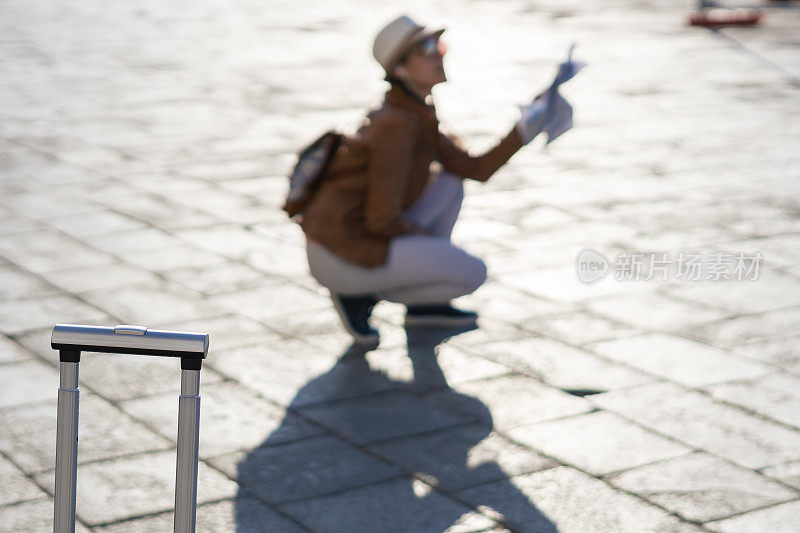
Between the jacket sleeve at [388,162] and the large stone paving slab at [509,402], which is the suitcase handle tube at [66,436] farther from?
the jacket sleeve at [388,162]

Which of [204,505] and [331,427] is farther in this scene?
[331,427]

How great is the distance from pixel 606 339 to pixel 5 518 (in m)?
2.64

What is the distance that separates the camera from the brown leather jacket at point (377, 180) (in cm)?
452

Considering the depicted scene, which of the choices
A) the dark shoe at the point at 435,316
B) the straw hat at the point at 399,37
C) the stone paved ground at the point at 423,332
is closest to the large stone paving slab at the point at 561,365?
the stone paved ground at the point at 423,332

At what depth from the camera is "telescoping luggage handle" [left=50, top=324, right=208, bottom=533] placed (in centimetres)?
229

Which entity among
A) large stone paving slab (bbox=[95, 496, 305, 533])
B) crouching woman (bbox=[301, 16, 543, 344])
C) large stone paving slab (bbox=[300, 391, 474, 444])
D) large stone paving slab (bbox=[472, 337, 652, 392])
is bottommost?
large stone paving slab (bbox=[95, 496, 305, 533])

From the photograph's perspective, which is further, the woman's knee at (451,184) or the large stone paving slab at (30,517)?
the woman's knee at (451,184)

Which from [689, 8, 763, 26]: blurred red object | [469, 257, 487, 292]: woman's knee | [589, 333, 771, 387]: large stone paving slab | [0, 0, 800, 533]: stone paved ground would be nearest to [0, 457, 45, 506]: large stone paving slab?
[0, 0, 800, 533]: stone paved ground

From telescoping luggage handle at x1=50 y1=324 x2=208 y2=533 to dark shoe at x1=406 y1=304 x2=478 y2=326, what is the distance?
2.80m

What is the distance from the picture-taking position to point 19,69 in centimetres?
1166

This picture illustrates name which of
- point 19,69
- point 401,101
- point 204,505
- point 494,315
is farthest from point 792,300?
point 19,69

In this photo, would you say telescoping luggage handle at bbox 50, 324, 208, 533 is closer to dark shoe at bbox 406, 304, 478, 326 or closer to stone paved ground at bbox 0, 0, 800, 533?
stone paved ground at bbox 0, 0, 800, 533

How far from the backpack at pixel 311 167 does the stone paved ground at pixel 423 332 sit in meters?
0.69

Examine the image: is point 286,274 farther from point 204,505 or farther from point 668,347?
point 204,505
